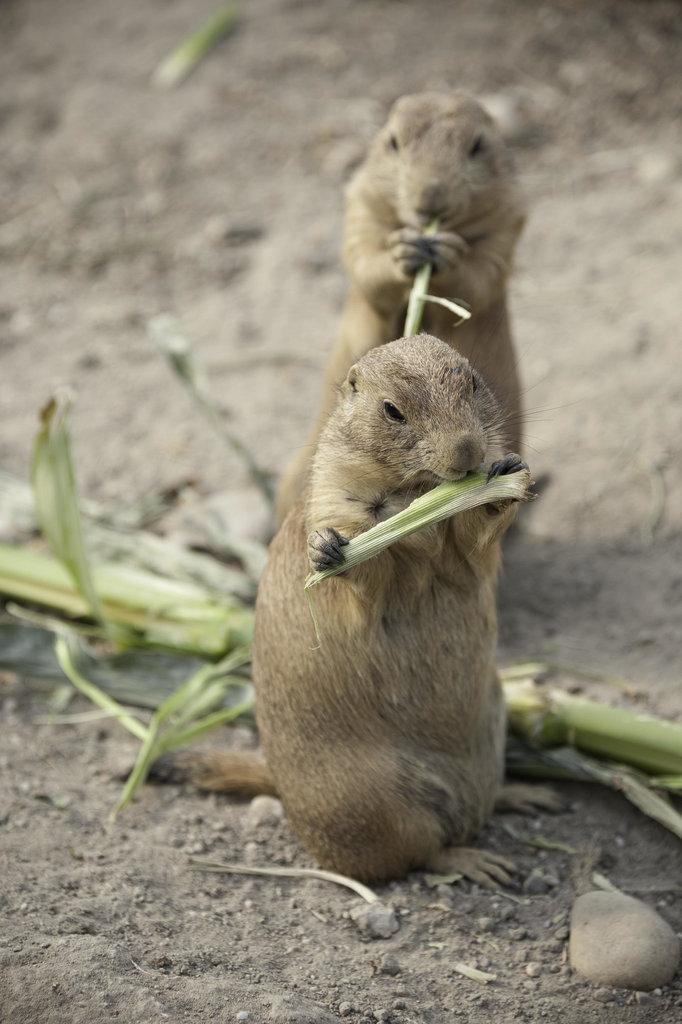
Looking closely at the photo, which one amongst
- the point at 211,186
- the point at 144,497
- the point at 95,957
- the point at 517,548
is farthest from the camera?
the point at 211,186

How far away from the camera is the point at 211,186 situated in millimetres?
8133

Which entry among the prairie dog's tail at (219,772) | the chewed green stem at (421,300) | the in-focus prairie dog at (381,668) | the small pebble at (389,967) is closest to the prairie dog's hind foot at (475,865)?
the in-focus prairie dog at (381,668)

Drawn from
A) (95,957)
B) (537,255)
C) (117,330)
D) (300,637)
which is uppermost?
(537,255)

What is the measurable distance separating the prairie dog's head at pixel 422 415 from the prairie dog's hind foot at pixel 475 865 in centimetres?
141

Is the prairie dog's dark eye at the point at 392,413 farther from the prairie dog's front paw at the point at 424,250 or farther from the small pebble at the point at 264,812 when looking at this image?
the small pebble at the point at 264,812

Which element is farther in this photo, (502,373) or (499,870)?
(502,373)

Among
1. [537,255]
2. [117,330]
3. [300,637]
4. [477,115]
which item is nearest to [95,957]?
[300,637]

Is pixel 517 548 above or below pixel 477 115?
below

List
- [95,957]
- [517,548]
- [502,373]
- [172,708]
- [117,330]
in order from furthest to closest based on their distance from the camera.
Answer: [117,330]
[517,548]
[502,373]
[172,708]
[95,957]

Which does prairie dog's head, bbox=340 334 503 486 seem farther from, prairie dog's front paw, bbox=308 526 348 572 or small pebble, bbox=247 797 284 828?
small pebble, bbox=247 797 284 828

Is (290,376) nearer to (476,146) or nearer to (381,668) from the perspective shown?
(476,146)

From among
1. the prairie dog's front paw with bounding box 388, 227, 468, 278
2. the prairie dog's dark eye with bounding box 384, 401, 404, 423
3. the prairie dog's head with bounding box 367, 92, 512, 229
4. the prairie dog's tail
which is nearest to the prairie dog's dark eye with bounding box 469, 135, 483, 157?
the prairie dog's head with bounding box 367, 92, 512, 229

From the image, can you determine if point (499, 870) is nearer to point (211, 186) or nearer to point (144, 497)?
point (144, 497)

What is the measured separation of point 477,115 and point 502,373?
1.15 metres
